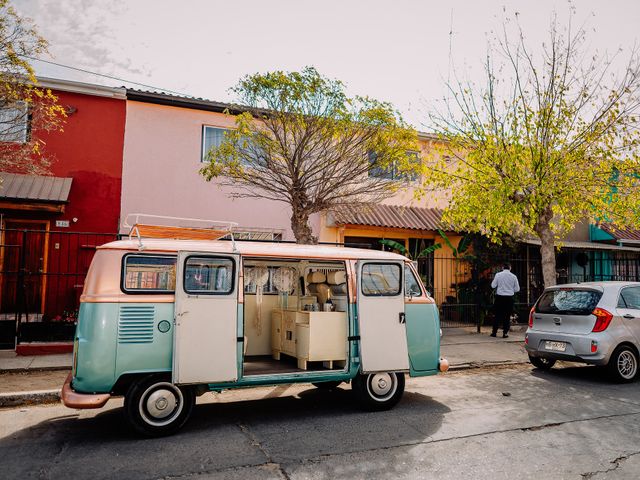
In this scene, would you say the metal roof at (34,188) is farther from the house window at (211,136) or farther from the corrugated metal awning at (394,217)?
the corrugated metal awning at (394,217)

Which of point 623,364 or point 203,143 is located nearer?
point 623,364

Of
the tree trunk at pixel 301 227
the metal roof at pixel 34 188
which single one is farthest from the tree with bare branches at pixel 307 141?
the metal roof at pixel 34 188

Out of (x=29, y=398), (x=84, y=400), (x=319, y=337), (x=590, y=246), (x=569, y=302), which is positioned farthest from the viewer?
(x=590, y=246)

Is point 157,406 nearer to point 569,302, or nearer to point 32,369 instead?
point 32,369

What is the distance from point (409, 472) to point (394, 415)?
1.90 m

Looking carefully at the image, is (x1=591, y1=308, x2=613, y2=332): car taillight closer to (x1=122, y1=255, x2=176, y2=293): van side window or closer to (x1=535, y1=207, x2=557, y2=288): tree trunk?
(x1=535, y1=207, x2=557, y2=288): tree trunk

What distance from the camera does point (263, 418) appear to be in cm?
609

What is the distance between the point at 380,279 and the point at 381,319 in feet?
1.79

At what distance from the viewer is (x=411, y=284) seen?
6.91m

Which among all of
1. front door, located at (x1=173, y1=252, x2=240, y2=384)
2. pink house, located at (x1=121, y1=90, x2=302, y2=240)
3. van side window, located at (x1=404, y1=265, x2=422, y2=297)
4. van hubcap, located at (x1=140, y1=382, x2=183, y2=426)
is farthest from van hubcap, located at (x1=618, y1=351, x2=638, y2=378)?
pink house, located at (x1=121, y1=90, x2=302, y2=240)

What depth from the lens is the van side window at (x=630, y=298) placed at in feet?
27.4

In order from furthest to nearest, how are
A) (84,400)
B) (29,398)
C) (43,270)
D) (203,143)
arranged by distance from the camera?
(203,143), (43,270), (29,398), (84,400)

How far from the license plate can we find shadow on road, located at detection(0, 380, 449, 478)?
3.04 metres

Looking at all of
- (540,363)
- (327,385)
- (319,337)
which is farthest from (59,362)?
(540,363)
